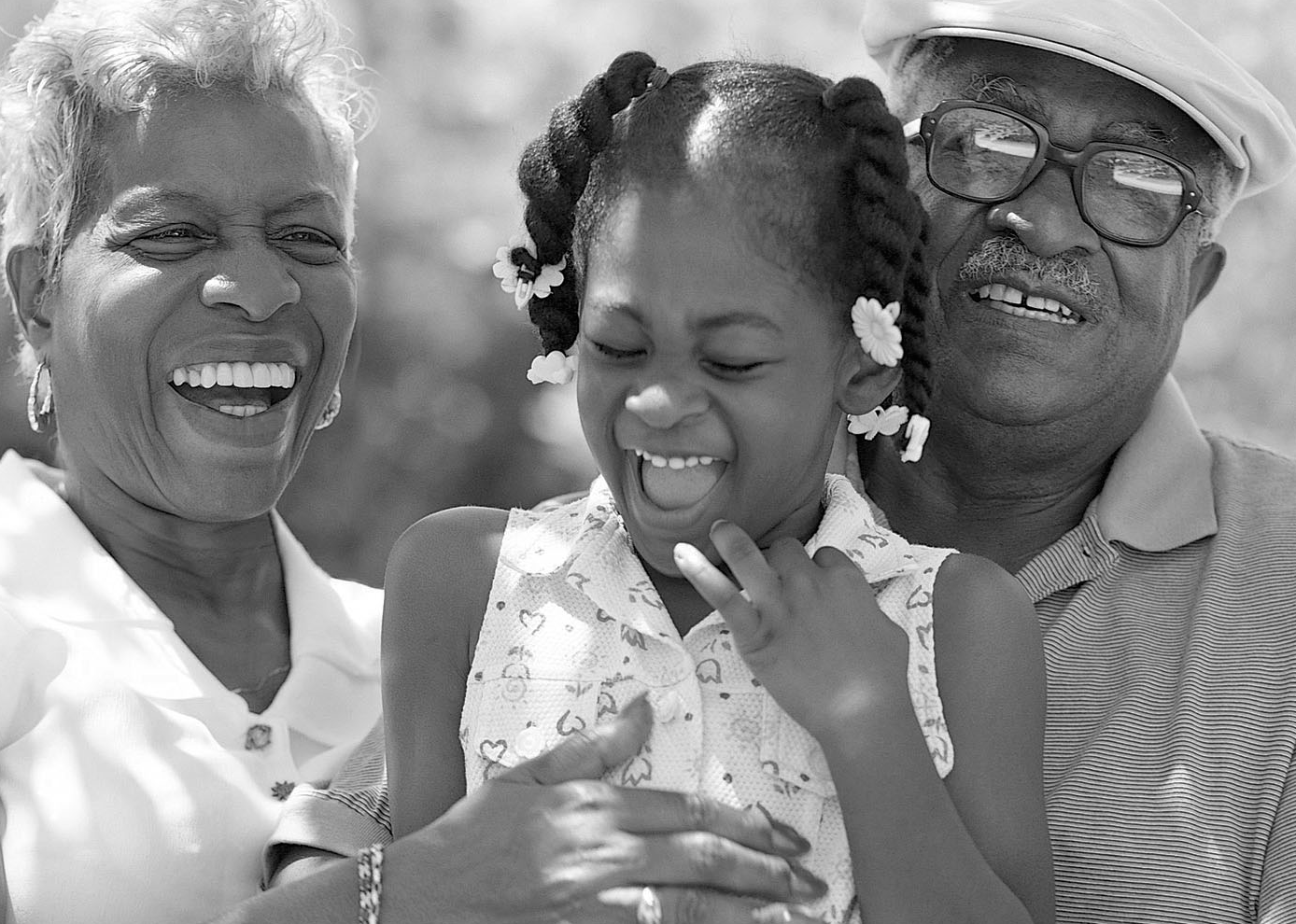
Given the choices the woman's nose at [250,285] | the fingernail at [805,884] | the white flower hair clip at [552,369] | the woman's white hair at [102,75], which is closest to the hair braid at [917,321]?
the white flower hair clip at [552,369]

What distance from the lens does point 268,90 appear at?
3.03m

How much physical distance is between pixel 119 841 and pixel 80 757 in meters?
0.16

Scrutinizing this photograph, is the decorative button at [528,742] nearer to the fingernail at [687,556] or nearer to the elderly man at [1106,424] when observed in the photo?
the fingernail at [687,556]

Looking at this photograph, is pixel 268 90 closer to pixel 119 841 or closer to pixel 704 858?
pixel 119 841

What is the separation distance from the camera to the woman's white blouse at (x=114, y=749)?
261 centimetres

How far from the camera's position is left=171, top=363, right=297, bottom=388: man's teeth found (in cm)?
299

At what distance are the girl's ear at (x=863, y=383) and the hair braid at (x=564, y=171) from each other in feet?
1.43

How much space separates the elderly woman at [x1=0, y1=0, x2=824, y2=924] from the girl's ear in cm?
104

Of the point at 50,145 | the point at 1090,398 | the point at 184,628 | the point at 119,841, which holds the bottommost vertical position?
the point at 119,841

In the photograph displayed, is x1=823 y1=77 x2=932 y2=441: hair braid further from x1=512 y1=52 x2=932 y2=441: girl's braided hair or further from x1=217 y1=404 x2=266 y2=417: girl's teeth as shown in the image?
x1=217 y1=404 x2=266 y2=417: girl's teeth

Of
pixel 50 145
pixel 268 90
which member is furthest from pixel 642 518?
pixel 50 145

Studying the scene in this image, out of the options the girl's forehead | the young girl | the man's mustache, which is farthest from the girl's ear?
the man's mustache

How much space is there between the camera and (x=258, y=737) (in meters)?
2.93

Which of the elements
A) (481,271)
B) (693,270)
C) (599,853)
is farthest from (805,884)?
(481,271)
